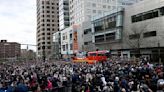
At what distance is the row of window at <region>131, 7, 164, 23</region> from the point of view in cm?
5147

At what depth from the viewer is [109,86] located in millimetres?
15648

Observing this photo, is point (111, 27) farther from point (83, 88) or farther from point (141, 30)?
point (83, 88)

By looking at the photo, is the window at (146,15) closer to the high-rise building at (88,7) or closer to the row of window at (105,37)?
the row of window at (105,37)

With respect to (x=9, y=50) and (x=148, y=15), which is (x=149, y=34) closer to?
(x=148, y=15)

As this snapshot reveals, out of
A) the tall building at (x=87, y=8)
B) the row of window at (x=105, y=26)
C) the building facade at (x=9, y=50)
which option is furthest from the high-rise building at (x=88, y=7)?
the building facade at (x=9, y=50)

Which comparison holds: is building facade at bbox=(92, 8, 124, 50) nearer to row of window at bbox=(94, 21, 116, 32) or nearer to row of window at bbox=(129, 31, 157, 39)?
row of window at bbox=(94, 21, 116, 32)

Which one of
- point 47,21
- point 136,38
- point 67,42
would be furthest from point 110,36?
point 47,21

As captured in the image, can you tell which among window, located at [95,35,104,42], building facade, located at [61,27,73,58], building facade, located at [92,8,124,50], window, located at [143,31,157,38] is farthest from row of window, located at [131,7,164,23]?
building facade, located at [61,27,73,58]

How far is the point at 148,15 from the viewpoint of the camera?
181 feet

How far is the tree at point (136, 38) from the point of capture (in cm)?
5617

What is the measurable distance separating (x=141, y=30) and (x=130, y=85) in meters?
41.2

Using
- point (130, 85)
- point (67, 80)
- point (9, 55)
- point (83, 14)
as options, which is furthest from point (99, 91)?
point (9, 55)

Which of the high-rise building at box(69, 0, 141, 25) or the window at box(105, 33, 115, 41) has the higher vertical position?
the high-rise building at box(69, 0, 141, 25)

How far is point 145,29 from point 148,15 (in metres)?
2.77
